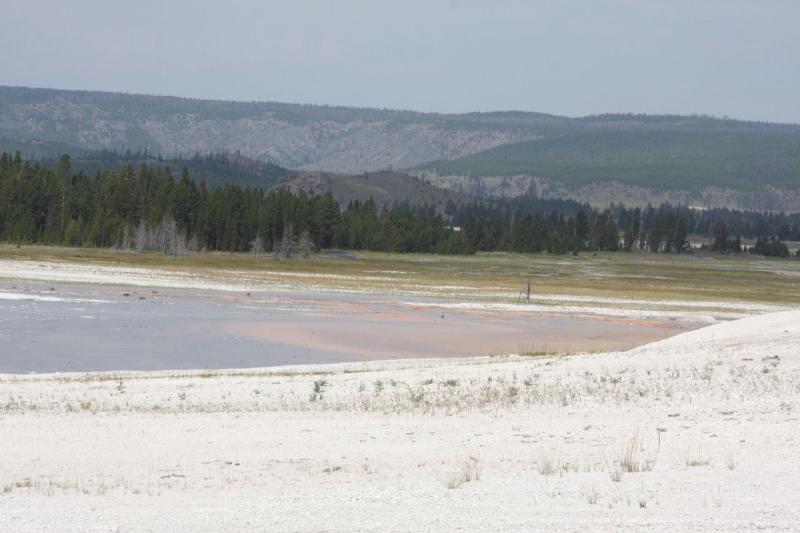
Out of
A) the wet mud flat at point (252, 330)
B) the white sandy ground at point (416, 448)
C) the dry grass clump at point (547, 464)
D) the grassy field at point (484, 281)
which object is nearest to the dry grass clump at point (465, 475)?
the white sandy ground at point (416, 448)

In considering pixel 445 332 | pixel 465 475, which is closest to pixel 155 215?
pixel 445 332

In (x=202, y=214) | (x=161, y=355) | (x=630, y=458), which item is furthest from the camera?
(x=202, y=214)

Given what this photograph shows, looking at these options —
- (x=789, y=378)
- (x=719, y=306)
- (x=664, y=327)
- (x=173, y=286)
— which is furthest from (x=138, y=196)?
(x=789, y=378)

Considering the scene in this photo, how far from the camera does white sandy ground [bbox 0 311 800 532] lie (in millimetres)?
11203

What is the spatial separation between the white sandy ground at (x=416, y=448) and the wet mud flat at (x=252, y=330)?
6.09 meters

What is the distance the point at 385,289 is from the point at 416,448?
56364mm

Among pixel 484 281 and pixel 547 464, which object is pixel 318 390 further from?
pixel 484 281

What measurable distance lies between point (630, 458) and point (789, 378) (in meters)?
9.26

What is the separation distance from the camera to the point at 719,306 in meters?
68.2

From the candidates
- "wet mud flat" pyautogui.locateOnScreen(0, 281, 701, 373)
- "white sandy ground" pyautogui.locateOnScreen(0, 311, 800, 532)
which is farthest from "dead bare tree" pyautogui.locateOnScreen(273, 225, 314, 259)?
"white sandy ground" pyautogui.locateOnScreen(0, 311, 800, 532)

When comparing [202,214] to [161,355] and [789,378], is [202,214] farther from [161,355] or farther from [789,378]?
[789,378]

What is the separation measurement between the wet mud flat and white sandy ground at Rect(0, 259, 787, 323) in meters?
3.30

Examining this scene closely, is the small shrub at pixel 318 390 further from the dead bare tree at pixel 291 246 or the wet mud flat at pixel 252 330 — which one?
the dead bare tree at pixel 291 246

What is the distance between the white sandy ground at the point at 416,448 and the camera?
11203 mm
